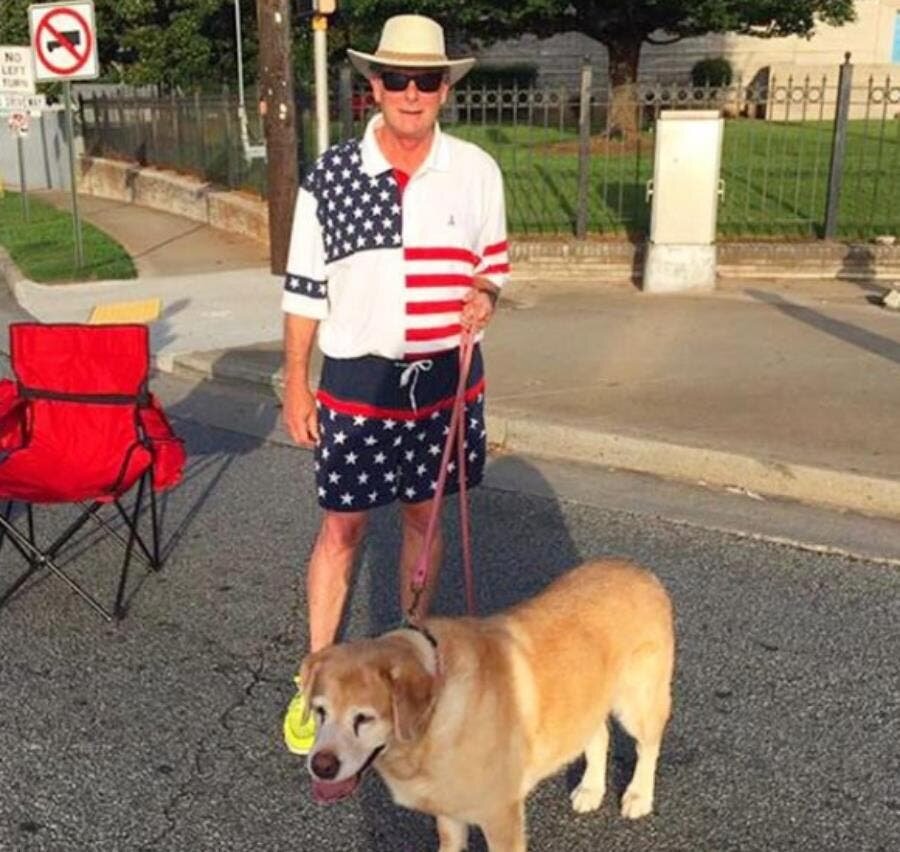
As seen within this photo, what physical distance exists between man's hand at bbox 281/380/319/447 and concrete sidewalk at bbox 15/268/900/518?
112 inches

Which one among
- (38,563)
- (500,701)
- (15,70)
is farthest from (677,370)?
(15,70)

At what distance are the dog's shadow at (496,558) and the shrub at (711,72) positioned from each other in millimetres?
32446

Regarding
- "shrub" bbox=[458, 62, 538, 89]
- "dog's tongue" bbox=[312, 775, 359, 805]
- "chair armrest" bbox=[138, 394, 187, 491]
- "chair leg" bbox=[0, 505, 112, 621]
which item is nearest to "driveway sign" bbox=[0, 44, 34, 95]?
"chair armrest" bbox=[138, 394, 187, 491]

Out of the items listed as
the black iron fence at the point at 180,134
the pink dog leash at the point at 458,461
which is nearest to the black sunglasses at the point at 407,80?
the pink dog leash at the point at 458,461

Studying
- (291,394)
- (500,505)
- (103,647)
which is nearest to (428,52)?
(291,394)

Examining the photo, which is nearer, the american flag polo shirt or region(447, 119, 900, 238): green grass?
the american flag polo shirt

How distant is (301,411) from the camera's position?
3.57m

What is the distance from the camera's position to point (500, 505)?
5586 millimetres

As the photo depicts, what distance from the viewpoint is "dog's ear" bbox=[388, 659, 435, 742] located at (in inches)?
93.5

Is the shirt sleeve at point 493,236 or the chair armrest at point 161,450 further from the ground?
the shirt sleeve at point 493,236

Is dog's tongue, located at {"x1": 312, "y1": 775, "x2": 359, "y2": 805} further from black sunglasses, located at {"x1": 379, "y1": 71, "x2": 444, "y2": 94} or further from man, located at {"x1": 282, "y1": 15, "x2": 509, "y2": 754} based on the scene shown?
black sunglasses, located at {"x1": 379, "y1": 71, "x2": 444, "y2": 94}

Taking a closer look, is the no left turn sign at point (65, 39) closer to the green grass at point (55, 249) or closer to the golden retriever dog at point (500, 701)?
the green grass at point (55, 249)

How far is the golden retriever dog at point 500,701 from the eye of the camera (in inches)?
93.1

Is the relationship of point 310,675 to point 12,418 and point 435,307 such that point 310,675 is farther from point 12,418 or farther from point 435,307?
point 12,418
